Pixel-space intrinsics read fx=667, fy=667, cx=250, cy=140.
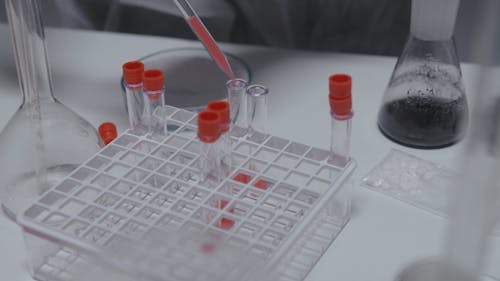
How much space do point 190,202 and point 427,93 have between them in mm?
282

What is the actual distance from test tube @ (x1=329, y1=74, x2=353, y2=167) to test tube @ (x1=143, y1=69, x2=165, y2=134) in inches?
5.7

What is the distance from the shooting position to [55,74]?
799 mm

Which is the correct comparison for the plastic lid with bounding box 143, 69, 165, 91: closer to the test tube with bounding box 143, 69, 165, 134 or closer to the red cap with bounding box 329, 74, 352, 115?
the test tube with bounding box 143, 69, 165, 134

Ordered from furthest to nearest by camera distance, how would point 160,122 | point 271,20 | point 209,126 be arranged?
point 271,20 < point 160,122 < point 209,126

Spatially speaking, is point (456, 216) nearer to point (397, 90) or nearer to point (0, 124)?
point (397, 90)

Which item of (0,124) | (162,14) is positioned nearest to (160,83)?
(0,124)

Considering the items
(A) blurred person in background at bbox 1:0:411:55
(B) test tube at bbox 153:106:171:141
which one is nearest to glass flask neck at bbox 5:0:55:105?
(B) test tube at bbox 153:106:171:141

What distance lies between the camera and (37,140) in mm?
599

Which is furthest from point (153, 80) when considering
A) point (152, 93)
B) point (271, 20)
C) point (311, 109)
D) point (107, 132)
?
point (271, 20)

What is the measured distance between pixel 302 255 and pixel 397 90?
225mm

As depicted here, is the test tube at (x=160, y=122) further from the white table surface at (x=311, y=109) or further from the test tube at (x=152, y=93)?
the white table surface at (x=311, y=109)

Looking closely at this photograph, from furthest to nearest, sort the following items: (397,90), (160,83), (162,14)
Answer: (162,14) < (397,90) < (160,83)

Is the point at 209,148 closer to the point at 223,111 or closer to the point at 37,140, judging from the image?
the point at 223,111

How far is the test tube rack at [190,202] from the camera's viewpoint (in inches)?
18.8
